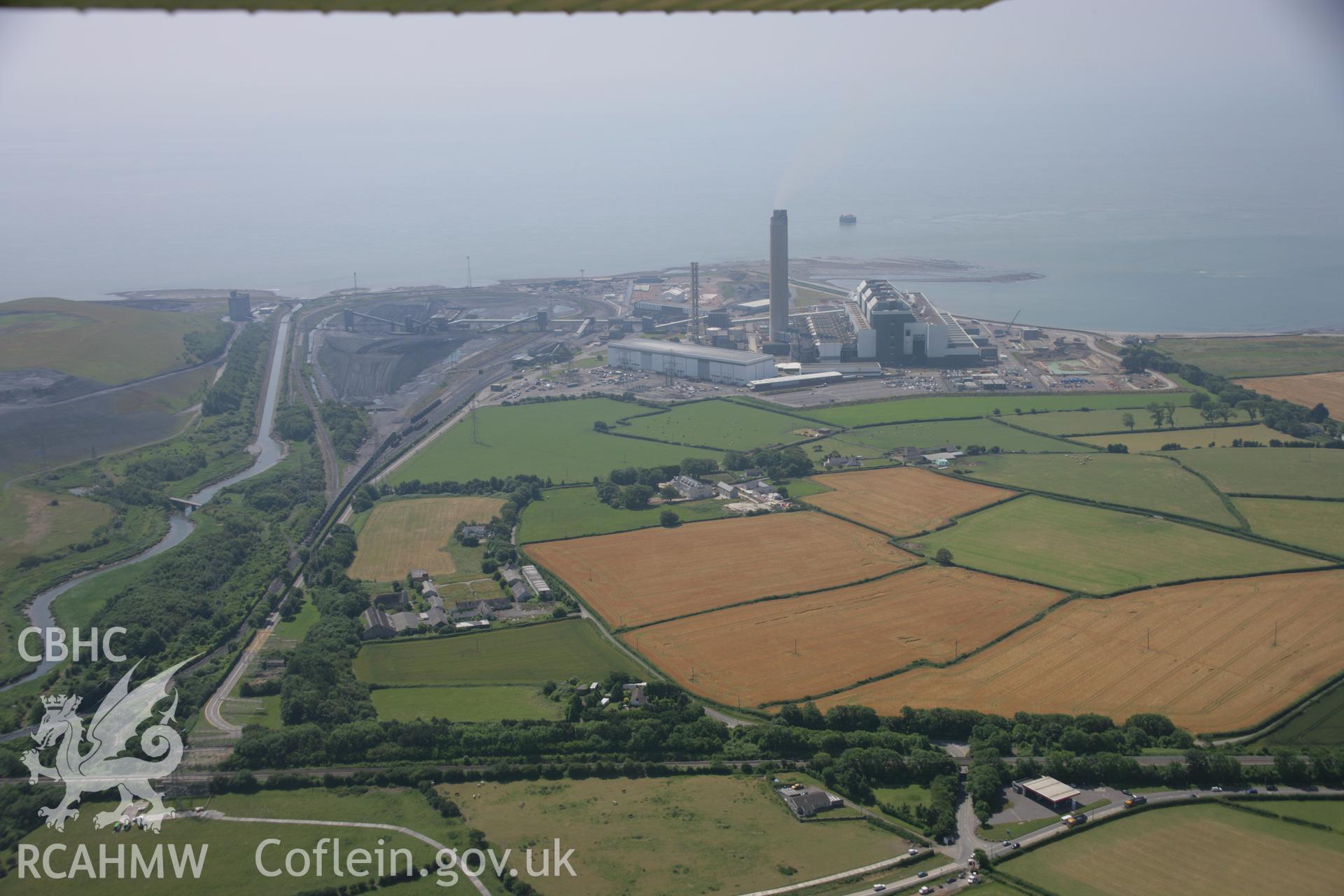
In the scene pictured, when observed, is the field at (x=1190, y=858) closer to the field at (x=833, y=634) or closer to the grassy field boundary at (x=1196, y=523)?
the field at (x=833, y=634)

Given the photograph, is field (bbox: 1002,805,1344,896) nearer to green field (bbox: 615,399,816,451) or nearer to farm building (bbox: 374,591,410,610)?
farm building (bbox: 374,591,410,610)

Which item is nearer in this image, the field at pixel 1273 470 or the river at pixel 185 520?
the river at pixel 185 520

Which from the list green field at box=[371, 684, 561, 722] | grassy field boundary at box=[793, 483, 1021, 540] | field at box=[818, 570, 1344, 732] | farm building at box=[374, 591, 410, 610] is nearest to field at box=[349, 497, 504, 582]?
farm building at box=[374, 591, 410, 610]

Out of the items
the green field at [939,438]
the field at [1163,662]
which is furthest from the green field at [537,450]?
the field at [1163,662]

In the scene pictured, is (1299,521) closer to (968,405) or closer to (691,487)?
(968,405)

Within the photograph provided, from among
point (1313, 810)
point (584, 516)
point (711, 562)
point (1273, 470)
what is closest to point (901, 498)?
point (711, 562)

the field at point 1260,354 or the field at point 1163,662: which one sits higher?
the field at point 1260,354
